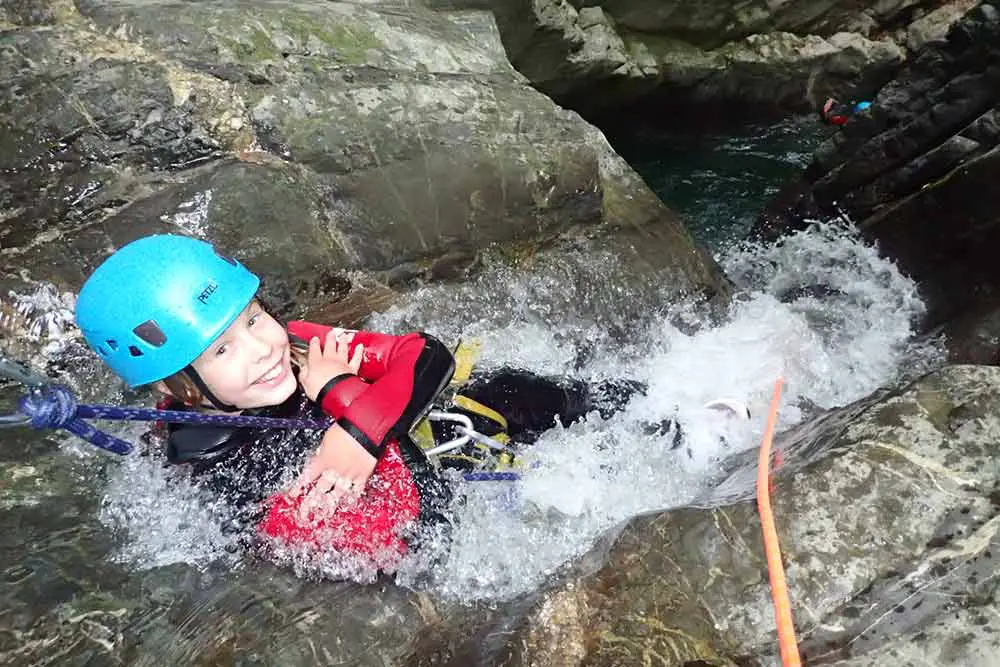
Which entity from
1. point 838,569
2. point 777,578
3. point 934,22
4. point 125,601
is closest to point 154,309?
point 125,601

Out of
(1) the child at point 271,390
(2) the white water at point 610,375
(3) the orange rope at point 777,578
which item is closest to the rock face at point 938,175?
(2) the white water at point 610,375

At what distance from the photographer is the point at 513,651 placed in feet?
7.65

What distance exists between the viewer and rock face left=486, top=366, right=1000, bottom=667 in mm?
2170

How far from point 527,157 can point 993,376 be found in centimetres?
282

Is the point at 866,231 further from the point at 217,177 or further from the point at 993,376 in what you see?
the point at 217,177

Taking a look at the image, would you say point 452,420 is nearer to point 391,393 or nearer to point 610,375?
point 391,393

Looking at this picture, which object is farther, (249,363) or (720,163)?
(720,163)

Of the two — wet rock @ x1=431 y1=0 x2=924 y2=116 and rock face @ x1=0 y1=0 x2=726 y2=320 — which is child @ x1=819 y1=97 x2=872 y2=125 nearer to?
wet rock @ x1=431 y1=0 x2=924 y2=116

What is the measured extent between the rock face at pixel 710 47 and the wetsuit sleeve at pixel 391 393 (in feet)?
15.8

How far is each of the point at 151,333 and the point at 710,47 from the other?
343 inches

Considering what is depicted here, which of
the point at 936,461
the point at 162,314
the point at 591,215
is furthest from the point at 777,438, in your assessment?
the point at 162,314

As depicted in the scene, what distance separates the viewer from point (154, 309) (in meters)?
2.30

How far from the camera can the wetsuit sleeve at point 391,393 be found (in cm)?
248

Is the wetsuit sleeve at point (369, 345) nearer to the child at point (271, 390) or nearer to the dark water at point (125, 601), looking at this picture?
the child at point (271, 390)
